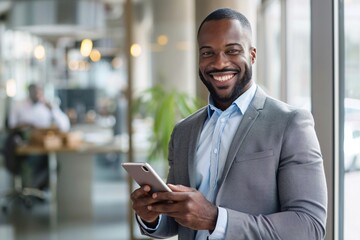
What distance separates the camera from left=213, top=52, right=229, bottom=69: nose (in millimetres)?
1757

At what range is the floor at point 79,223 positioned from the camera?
6.72 m

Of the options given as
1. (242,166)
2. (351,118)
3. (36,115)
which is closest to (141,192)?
(242,166)

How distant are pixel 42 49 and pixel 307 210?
14172 millimetres

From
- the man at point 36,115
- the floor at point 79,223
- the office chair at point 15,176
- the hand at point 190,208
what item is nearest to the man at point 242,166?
the hand at point 190,208

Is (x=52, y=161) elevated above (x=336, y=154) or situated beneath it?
situated beneath

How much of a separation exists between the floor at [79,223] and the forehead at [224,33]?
15.3 ft

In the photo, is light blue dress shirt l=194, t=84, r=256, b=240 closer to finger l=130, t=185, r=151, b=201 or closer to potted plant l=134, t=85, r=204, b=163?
finger l=130, t=185, r=151, b=201

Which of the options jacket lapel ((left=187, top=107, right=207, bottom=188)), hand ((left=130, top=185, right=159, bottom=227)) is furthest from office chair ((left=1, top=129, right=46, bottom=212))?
hand ((left=130, top=185, right=159, bottom=227))

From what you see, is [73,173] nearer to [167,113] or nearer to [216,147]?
[167,113]

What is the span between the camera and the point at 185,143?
6.40 feet

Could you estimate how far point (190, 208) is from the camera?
1.64 metres

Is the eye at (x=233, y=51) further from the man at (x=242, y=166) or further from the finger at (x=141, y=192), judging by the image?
the finger at (x=141, y=192)

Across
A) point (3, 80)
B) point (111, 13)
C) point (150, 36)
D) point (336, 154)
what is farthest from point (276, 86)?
point (3, 80)

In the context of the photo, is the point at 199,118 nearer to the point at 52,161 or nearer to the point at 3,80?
the point at 52,161
